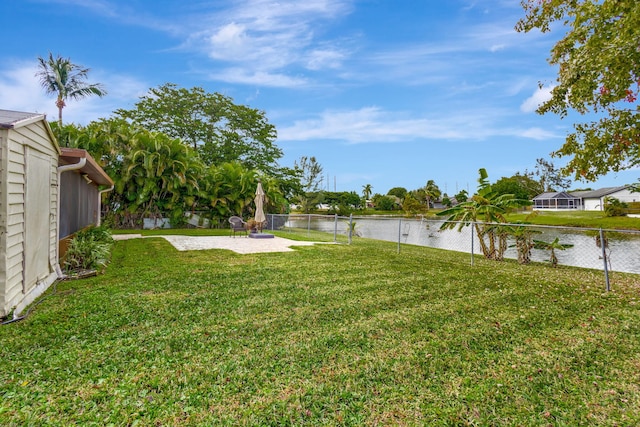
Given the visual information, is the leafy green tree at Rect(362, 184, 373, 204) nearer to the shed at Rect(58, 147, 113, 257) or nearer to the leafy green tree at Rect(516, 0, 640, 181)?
the leafy green tree at Rect(516, 0, 640, 181)

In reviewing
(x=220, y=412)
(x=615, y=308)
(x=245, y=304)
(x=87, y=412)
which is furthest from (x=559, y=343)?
(x=87, y=412)

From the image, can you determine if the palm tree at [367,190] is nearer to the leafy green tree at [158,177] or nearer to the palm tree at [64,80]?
the palm tree at [64,80]

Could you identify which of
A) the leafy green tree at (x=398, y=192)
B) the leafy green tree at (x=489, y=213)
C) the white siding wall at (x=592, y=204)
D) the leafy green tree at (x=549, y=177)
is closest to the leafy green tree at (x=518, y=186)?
the leafy green tree at (x=549, y=177)

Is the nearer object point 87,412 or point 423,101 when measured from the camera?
point 87,412

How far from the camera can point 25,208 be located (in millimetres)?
3621

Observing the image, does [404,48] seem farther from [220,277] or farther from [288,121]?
[288,121]

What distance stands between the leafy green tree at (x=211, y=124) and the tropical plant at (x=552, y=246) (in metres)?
20.0

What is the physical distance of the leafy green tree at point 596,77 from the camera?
499 centimetres

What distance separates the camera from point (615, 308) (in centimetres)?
386

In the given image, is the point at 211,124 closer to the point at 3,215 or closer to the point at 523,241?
the point at 523,241

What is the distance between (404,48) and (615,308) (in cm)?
967

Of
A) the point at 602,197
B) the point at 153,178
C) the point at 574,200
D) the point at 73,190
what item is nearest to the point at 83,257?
the point at 73,190

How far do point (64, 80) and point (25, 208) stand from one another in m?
21.8

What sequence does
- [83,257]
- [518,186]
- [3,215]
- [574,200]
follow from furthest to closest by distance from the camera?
[518,186]
[574,200]
[83,257]
[3,215]
